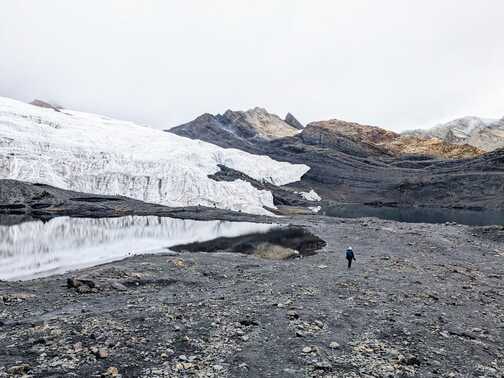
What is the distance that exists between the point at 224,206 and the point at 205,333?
2185 inches

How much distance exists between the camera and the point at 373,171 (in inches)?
5202

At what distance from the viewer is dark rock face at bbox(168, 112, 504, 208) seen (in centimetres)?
10575

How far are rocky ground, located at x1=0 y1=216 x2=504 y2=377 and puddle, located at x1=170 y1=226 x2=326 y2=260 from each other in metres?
6.63

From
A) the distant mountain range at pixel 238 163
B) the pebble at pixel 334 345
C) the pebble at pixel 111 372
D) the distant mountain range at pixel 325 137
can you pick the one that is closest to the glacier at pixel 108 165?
the distant mountain range at pixel 238 163

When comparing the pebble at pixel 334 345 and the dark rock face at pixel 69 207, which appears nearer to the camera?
the pebble at pixel 334 345

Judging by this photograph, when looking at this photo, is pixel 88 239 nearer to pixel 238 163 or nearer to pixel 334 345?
pixel 334 345

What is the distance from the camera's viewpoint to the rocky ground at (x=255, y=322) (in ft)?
34.8

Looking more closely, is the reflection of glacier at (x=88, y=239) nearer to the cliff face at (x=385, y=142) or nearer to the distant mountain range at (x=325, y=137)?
the distant mountain range at (x=325, y=137)

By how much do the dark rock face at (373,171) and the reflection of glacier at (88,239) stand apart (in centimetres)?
7202

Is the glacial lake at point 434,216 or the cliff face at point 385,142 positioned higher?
the cliff face at point 385,142

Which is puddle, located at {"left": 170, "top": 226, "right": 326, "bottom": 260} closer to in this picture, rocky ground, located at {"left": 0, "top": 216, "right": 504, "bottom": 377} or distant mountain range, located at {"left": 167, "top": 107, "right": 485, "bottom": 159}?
rocky ground, located at {"left": 0, "top": 216, "right": 504, "bottom": 377}

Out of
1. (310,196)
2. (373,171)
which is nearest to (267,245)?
(310,196)

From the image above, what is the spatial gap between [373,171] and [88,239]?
109879 millimetres

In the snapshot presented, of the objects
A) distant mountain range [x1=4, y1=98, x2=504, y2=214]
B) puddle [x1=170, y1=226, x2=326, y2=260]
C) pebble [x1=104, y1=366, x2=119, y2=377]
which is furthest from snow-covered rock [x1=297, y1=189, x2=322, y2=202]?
pebble [x1=104, y1=366, x2=119, y2=377]
